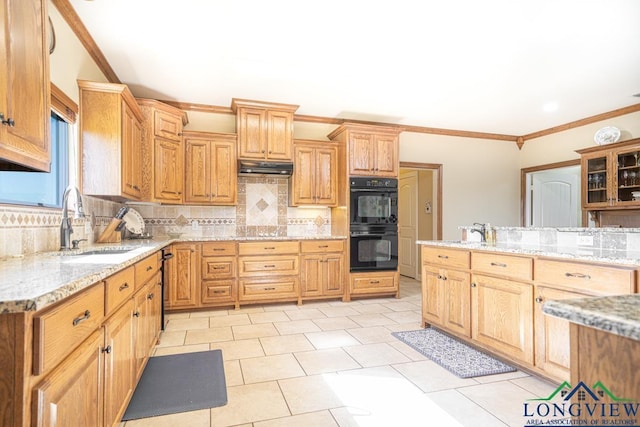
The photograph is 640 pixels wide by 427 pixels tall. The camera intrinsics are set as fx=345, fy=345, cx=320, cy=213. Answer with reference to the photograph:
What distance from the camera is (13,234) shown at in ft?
6.17

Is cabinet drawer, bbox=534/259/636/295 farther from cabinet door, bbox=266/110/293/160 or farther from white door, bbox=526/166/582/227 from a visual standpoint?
white door, bbox=526/166/582/227

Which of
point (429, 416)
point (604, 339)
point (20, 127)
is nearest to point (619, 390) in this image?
point (604, 339)

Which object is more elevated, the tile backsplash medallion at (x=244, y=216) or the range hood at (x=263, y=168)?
the range hood at (x=263, y=168)

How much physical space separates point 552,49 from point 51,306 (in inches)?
155

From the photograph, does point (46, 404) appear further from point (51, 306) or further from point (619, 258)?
point (619, 258)

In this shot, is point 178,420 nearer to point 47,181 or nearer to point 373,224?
point 47,181

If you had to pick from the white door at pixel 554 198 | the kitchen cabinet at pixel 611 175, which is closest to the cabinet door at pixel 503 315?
the kitchen cabinet at pixel 611 175

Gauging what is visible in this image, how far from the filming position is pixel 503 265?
8.03 feet

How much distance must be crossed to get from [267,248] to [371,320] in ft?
4.81

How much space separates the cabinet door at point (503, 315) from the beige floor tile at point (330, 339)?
1.03 m

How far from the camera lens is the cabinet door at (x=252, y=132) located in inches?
165

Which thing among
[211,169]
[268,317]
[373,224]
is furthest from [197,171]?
[373,224]

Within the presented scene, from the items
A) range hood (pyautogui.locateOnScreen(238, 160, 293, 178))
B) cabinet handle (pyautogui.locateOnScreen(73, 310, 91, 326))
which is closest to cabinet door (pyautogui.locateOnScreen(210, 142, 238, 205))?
range hood (pyautogui.locateOnScreen(238, 160, 293, 178))

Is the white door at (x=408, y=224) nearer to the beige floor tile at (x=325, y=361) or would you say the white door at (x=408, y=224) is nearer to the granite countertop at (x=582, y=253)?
the granite countertop at (x=582, y=253)
